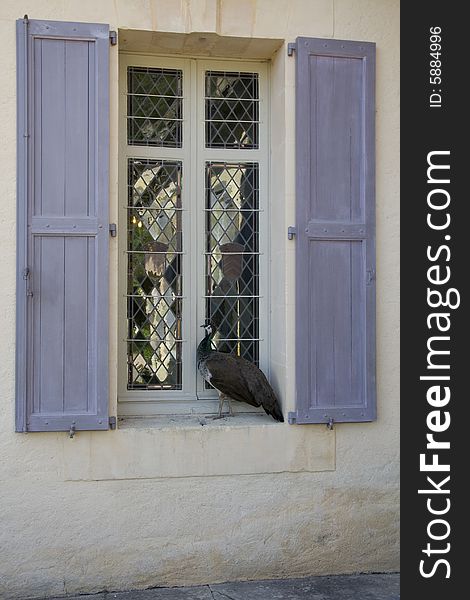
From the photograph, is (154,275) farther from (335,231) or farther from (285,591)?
(285,591)

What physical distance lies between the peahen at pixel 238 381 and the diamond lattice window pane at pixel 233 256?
24 cm

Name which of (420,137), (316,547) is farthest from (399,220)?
(316,547)

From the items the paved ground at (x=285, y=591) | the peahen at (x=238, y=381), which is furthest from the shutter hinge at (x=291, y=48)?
the paved ground at (x=285, y=591)

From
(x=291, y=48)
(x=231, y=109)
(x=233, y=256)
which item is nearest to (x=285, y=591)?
(x=233, y=256)

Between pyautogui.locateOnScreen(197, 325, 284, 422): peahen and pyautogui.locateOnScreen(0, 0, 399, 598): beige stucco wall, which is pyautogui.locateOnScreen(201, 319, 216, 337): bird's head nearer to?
pyautogui.locateOnScreen(197, 325, 284, 422): peahen

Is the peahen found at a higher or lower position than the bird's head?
lower

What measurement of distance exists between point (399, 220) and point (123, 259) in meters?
1.66

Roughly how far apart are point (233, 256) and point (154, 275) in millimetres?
498

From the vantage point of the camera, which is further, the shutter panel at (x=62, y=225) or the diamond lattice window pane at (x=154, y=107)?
the diamond lattice window pane at (x=154, y=107)

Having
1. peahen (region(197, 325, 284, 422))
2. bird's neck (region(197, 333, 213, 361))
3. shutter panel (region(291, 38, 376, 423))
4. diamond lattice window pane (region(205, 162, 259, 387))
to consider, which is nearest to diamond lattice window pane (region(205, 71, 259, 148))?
diamond lattice window pane (region(205, 162, 259, 387))

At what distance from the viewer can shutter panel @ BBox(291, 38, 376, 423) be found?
4.91 metres

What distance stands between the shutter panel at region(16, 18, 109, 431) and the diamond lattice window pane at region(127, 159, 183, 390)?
1.50 feet

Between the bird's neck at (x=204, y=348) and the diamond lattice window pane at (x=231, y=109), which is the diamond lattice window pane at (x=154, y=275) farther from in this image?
the diamond lattice window pane at (x=231, y=109)

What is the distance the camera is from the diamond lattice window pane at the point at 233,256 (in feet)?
17.2
